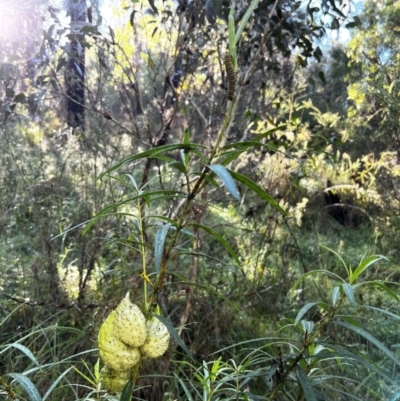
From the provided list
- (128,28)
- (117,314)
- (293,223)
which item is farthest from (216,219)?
(117,314)

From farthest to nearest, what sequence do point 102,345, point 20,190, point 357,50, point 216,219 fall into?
1. point 216,219
2. point 357,50
3. point 20,190
4. point 102,345

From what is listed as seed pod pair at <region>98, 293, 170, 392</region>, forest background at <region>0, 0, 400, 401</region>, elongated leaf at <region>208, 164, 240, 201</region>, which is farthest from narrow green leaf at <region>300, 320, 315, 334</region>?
elongated leaf at <region>208, 164, 240, 201</region>

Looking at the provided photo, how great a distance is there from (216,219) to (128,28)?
1.99 meters

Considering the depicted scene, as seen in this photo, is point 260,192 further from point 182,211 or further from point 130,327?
point 182,211

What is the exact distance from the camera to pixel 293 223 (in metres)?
2.97

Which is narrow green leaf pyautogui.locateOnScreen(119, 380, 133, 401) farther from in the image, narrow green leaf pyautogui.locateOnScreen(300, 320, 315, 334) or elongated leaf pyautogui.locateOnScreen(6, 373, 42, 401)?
narrow green leaf pyautogui.locateOnScreen(300, 320, 315, 334)

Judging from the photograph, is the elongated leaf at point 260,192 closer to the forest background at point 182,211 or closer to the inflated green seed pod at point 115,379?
the forest background at point 182,211

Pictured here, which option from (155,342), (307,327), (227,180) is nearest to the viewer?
(227,180)

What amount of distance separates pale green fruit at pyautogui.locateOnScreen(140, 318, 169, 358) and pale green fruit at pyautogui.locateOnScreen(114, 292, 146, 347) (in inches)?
0.5

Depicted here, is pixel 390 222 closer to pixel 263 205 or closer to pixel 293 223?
pixel 293 223

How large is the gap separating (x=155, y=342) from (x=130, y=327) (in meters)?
0.04

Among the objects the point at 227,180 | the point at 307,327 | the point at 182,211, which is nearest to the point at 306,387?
the point at 307,327

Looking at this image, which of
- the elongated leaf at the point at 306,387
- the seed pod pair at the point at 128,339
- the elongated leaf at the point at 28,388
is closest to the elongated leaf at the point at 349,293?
Answer: the elongated leaf at the point at 306,387

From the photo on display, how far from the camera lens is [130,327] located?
545 mm
